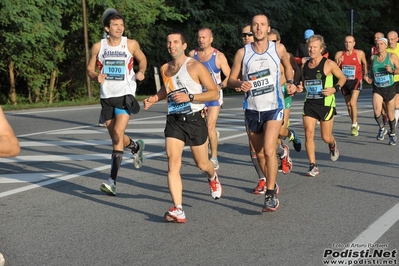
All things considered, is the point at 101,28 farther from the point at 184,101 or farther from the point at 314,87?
the point at 184,101

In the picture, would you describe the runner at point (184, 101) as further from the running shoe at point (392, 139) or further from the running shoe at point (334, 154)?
the running shoe at point (392, 139)

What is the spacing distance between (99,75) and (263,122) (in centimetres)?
207

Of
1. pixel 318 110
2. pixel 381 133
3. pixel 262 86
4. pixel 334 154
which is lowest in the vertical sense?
pixel 381 133

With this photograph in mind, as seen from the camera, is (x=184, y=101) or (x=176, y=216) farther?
(x=184, y=101)

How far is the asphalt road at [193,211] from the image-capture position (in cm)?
643

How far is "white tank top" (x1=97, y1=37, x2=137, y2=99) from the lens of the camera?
962 cm

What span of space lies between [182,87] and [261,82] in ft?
3.15

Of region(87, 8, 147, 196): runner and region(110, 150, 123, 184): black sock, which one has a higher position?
region(87, 8, 147, 196): runner

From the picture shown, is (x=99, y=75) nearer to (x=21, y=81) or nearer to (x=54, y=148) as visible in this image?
(x=54, y=148)

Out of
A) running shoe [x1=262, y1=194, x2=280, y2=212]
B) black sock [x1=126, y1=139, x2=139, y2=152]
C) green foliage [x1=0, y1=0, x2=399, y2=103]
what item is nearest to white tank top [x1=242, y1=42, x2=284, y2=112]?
running shoe [x1=262, y1=194, x2=280, y2=212]

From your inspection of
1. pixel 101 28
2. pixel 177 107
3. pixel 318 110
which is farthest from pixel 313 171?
pixel 101 28

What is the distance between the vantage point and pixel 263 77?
8.53 metres

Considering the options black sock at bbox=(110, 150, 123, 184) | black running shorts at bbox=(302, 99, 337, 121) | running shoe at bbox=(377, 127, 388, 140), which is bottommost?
running shoe at bbox=(377, 127, 388, 140)

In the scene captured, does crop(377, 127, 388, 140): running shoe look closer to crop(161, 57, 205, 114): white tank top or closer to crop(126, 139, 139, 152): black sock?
crop(126, 139, 139, 152): black sock
